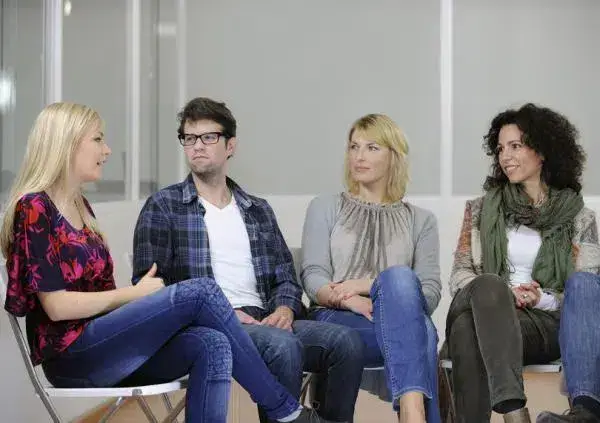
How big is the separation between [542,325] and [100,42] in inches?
95.2

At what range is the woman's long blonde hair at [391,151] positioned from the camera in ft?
12.9

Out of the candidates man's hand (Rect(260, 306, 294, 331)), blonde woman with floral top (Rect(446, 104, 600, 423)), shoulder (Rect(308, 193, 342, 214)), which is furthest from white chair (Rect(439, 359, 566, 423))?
shoulder (Rect(308, 193, 342, 214))

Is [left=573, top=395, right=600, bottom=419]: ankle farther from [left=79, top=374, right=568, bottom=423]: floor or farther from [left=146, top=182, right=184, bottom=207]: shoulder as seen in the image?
[left=146, top=182, right=184, bottom=207]: shoulder

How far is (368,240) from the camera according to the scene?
3844 millimetres

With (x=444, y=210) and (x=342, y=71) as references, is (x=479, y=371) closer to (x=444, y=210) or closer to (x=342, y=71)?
(x=444, y=210)

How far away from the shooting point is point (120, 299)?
2.85m

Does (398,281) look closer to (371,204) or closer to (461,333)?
(461,333)

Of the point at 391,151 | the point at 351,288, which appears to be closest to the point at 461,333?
the point at 351,288

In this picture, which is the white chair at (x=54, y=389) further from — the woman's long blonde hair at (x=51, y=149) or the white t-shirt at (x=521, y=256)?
the white t-shirt at (x=521, y=256)

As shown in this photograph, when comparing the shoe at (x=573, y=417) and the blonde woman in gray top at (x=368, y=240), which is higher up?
→ the blonde woman in gray top at (x=368, y=240)

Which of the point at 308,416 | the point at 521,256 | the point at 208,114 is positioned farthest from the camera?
the point at 521,256

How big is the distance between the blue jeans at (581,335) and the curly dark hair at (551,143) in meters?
0.67

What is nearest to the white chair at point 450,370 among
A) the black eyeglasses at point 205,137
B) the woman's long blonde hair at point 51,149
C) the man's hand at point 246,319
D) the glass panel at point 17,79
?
the man's hand at point 246,319

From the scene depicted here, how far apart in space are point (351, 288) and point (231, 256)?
44cm
